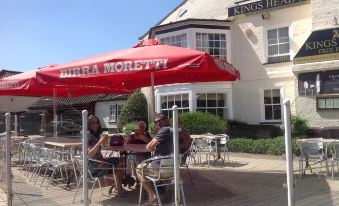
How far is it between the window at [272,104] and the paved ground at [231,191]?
28.4 feet

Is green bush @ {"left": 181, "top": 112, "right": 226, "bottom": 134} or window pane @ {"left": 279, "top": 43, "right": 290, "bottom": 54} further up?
window pane @ {"left": 279, "top": 43, "right": 290, "bottom": 54}

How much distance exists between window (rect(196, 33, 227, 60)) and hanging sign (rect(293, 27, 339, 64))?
4.05m

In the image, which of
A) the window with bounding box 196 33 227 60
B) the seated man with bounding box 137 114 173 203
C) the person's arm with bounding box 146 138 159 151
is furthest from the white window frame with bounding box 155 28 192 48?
the person's arm with bounding box 146 138 159 151

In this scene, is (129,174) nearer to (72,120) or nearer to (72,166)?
(72,166)

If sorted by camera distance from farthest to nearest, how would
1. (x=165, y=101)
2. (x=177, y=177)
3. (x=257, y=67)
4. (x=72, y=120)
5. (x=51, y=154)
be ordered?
(x=72, y=120) → (x=165, y=101) → (x=257, y=67) → (x=51, y=154) → (x=177, y=177)

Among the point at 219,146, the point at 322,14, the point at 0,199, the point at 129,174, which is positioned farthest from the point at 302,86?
the point at 0,199

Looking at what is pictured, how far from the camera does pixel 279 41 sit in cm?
1862

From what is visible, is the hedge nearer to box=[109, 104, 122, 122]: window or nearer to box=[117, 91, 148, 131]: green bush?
box=[117, 91, 148, 131]: green bush

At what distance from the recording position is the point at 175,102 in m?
19.9

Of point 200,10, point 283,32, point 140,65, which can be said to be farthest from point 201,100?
point 140,65

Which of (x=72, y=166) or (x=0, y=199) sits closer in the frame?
(x=0, y=199)

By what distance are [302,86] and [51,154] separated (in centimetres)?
1087

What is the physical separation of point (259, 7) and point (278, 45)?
6.05 feet

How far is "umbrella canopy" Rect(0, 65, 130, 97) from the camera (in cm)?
902
